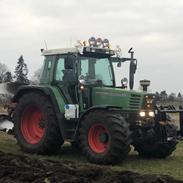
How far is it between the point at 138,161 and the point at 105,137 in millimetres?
1167

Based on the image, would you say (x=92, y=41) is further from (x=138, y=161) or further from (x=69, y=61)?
(x=138, y=161)

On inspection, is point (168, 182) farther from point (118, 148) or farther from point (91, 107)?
point (91, 107)

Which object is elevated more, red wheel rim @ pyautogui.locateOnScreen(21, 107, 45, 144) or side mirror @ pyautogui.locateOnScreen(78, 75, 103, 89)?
side mirror @ pyautogui.locateOnScreen(78, 75, 103, 89)

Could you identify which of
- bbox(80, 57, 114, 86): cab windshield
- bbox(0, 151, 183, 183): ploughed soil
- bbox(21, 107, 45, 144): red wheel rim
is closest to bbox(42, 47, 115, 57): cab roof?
bbox(80, 57, 114, 86): cab windshield

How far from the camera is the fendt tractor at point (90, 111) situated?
11289mm

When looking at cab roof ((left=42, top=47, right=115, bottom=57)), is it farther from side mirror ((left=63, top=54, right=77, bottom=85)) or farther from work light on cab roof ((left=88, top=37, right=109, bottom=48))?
side mirror ((left=63, top=54, right=77, bottom=85))

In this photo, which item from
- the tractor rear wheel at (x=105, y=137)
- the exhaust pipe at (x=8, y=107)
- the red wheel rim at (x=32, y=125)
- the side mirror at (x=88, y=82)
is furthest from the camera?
the exhaust pipe at (x=8, y=107)

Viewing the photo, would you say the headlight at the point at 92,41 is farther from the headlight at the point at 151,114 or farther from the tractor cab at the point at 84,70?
the headlight at the point at 151,114

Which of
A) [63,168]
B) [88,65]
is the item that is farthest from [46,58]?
[63,168]

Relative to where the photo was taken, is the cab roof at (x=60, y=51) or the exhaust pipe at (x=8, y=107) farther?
the exhaust pipe at (x=8, y=107)

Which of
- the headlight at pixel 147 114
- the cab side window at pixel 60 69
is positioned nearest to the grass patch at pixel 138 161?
the headlight at pixel 147 114

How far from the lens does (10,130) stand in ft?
46.2

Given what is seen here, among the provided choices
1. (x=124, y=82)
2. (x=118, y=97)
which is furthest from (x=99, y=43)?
(x=118, y=97)

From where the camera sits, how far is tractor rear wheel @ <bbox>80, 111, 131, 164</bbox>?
10.8 m
